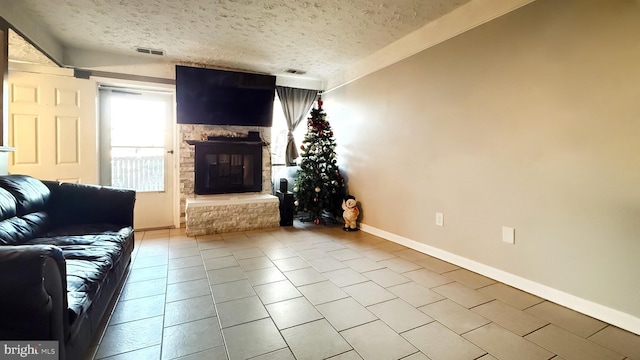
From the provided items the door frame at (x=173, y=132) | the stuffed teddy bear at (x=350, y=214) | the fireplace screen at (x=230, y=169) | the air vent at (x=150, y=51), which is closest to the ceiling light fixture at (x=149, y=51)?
the air vent at (x=150, y=51)

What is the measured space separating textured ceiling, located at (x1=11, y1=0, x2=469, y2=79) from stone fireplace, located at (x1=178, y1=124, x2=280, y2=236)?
1.10 meters

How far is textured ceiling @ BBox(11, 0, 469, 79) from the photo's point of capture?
268 cm

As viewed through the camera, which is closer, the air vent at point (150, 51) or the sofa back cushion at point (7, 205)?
the sofa back cushion at point (7, 205)

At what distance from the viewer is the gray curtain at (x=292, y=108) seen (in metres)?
4.88

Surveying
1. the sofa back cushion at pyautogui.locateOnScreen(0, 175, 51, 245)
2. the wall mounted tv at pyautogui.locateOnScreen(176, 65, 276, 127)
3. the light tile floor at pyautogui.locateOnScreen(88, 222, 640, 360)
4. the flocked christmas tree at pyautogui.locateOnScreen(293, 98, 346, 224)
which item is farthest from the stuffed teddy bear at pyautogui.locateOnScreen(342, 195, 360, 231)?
the sofa back cushion at pyautogui.locateOnScreen(0, 175, 51, 245)

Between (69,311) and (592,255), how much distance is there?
Result: 2.98 m

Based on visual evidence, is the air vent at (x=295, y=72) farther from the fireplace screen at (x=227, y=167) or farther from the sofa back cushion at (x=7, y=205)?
the sofa back cushion at (x=7, y=205)

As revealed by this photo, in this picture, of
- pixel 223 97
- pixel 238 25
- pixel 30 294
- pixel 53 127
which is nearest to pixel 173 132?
pixel 223 97

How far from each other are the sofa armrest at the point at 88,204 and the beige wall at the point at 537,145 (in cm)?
291

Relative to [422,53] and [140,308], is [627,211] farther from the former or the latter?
[140,308]

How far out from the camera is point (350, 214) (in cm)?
418

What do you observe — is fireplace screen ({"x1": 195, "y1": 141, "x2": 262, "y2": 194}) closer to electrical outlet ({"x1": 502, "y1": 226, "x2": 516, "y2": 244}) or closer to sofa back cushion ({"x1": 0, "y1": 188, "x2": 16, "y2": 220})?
sofa back cushion ({"x1": 0, "y1": 188, "x2": 16, "y2": 220})

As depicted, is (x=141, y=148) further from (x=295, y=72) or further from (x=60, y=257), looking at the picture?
(x=60, y=257)

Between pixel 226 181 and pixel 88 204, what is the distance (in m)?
2.01
